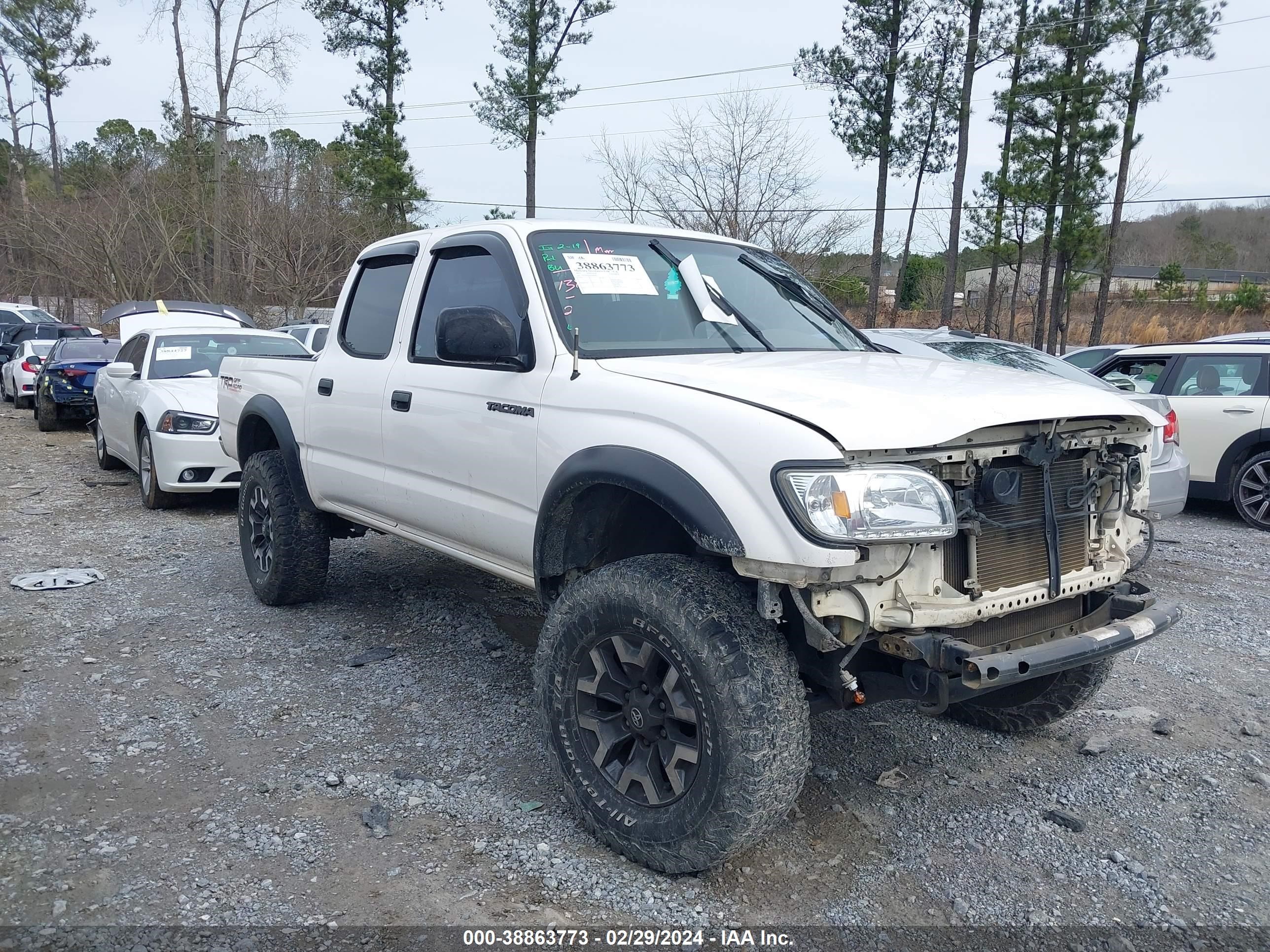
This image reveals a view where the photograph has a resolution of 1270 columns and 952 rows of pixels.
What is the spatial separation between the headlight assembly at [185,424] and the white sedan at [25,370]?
11.3m

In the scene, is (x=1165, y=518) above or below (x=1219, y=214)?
below

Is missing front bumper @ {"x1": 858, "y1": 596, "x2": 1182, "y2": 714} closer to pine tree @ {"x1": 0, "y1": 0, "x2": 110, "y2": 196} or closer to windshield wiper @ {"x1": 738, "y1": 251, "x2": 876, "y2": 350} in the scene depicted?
windshield wiper @ {"x1": 738, "y1": 251, "x2": 876, "y2": 350}

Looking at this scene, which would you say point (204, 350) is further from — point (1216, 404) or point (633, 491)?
point (1216, 404)

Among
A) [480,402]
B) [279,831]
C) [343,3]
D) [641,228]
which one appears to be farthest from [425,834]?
[343,3]

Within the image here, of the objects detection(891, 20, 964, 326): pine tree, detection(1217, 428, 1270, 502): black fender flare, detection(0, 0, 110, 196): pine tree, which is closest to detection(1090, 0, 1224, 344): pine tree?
detection(891, 20, 964, 326): pine tree

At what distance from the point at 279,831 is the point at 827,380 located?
236 centimetres

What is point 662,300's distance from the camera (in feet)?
12.9

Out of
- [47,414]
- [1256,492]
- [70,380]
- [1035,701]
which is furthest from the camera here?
[47,414]

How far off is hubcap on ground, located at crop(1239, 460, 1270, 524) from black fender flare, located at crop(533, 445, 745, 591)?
7.76m

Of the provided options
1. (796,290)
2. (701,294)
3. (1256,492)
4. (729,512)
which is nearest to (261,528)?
(701,294)

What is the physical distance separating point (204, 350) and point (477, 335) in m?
7.39

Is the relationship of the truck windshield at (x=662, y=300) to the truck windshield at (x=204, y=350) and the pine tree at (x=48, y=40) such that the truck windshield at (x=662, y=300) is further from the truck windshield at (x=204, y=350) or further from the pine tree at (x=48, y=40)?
the pine tree at (x=48, y=40)

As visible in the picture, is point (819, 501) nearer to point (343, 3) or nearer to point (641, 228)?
point (641, 228)

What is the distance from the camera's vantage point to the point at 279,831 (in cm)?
332
